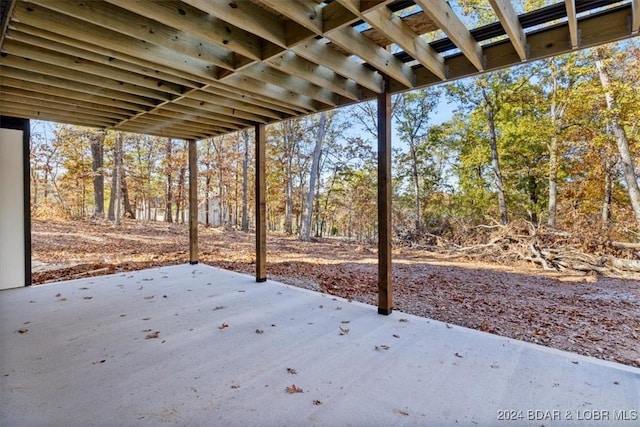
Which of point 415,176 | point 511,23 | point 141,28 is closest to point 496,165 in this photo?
point 415,176

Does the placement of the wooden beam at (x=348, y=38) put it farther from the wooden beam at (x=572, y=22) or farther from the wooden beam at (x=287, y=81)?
the wooden beam at (x=572, y=22)

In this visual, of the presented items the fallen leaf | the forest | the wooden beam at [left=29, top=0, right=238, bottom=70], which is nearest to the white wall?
the wooden beam at [left=29, top=0, right=238, bottom=70]

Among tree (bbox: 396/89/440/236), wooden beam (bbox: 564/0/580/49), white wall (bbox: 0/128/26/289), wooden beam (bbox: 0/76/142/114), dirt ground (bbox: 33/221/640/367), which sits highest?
tree (bbox: 396/89/440/236)

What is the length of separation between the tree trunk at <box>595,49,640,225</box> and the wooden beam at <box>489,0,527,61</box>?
18.7 feet

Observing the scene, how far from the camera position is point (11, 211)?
3990 millimetres

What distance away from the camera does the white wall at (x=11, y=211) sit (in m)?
3.93

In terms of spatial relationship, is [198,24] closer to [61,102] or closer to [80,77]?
[80,77]

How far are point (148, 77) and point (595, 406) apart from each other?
4096mm

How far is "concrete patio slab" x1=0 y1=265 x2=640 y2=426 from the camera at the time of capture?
5.36 feet

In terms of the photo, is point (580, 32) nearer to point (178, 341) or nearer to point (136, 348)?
point (178, 341)

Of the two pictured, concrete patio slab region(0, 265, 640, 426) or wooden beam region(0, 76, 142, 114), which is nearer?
concrete patio slab region(0, 265, 640, 426)

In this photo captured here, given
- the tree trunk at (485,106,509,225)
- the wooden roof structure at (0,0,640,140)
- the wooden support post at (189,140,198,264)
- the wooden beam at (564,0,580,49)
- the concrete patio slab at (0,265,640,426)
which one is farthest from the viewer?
the tree trunk at (485,106,509,225)

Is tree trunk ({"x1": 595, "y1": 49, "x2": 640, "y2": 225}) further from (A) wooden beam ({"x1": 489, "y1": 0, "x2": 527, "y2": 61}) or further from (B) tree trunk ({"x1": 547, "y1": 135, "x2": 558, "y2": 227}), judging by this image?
A: (A) wooden beam ({"x1": 489, "y1": 0, "x2": 527, "y2": 61})

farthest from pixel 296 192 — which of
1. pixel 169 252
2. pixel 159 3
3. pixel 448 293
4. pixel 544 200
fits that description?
pixel 159 3
